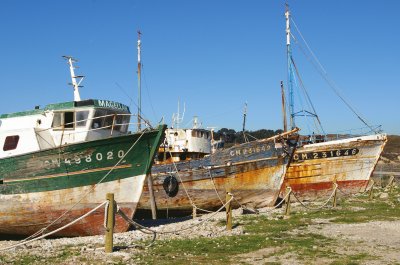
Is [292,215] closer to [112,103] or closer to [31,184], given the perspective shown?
[112,103]

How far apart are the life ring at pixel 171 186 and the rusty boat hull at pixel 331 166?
7.19m

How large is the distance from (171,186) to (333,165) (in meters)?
10.2

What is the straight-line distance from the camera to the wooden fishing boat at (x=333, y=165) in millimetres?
24219

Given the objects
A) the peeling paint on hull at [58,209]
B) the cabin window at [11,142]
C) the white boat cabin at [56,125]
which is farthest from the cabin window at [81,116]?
the peeling paint on hull at [58,209]

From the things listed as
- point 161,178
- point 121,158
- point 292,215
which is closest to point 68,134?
point 121,158

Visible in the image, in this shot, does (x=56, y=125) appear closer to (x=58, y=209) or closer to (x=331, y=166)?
(x=58, y=209)

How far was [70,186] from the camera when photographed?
1382 centimetres

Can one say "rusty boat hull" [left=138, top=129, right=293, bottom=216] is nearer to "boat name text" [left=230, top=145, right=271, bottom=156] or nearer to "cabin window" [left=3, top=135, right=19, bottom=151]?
"boat name text" [left=230, top=145, right=271, bottom=156]

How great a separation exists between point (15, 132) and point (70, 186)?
315cm

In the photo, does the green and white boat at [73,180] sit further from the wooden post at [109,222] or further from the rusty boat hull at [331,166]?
the rusty boat hull at [331,166]

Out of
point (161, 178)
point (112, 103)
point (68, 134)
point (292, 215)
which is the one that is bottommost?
point (292, 215)

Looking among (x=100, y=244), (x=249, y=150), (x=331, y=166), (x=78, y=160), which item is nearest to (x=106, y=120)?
(x=78, y=160)

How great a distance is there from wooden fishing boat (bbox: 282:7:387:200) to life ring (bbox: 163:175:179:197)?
7148 millimetres

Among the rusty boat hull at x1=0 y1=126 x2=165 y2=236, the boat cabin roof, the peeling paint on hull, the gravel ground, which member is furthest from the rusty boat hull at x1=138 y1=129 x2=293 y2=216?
the rusty boat hull at x1=0 y1=126 x2=165 y2=236
